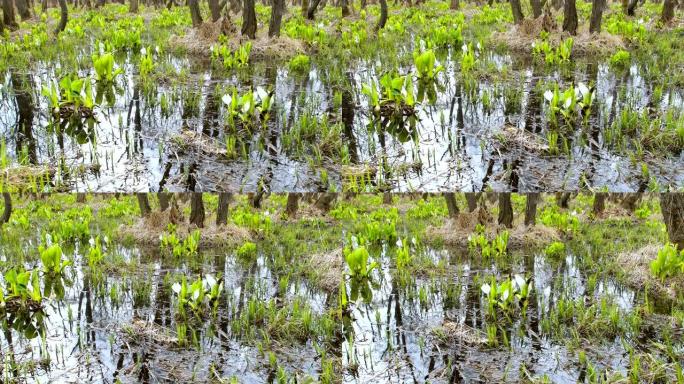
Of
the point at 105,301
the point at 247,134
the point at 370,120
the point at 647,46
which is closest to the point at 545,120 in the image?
the point at 370,120

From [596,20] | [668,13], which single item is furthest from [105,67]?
[668,13]

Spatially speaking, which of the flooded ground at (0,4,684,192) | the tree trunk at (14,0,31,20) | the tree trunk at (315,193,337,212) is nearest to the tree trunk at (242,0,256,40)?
the flooded ground at (0,4,684,192)

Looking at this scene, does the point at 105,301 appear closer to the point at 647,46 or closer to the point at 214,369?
the point at 214,369

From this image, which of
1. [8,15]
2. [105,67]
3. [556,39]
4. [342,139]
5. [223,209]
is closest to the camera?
[342,139]

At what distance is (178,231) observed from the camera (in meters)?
6.46

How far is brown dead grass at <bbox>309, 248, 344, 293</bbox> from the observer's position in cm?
529

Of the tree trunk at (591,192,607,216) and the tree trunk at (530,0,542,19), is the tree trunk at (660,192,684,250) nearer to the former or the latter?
the tree trunk at (530,0,542,19)

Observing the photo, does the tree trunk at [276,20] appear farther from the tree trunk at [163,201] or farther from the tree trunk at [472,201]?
the tree trunk at [472,201]

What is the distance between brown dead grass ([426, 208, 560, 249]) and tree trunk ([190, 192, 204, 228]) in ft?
7.02

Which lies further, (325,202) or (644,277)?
(325,202)

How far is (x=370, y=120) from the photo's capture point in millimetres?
4957

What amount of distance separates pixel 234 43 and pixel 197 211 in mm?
1708

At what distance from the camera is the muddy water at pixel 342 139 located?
14.0 ft

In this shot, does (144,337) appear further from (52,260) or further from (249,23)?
(249,23)
